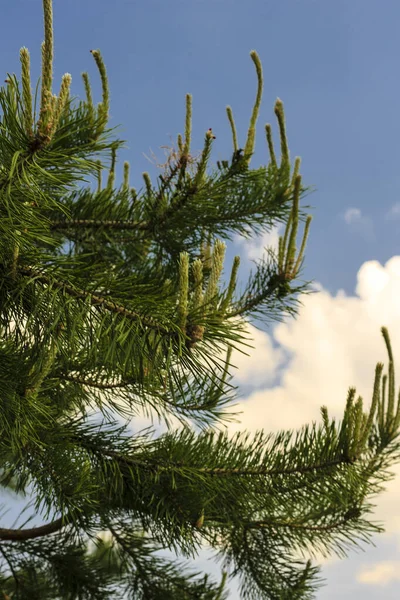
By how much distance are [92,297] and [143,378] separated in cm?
26

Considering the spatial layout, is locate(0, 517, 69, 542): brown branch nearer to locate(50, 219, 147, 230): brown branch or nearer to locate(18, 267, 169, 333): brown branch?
locate(50, 219, 147, 230): brown branch

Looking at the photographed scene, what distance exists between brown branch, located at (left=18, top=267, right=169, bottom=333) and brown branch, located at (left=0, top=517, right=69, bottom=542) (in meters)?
1.62

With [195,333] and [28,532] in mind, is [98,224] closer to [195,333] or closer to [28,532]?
[28,532]

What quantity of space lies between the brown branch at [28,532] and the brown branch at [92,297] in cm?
162

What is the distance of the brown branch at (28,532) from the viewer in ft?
8.81

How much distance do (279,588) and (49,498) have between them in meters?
1.18

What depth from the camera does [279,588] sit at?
2.76 metres

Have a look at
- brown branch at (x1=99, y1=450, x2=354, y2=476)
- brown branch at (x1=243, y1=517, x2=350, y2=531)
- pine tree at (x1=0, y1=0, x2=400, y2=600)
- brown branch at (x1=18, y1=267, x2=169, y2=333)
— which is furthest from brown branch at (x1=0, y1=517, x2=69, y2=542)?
brown branch at (x1=18, y1=267, x2=169, y2=333)

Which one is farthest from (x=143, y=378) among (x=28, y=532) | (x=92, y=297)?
(x=28, y=532)

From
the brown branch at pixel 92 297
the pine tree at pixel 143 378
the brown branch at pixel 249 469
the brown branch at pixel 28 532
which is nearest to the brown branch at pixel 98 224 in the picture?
the pine tree at pixel 143 378

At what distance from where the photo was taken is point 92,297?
128 cm

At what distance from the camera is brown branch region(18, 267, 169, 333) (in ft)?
4.01

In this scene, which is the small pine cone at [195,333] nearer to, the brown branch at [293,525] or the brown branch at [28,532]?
the brown branch at [293,525]

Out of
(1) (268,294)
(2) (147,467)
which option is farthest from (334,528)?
(1) (268,294)
